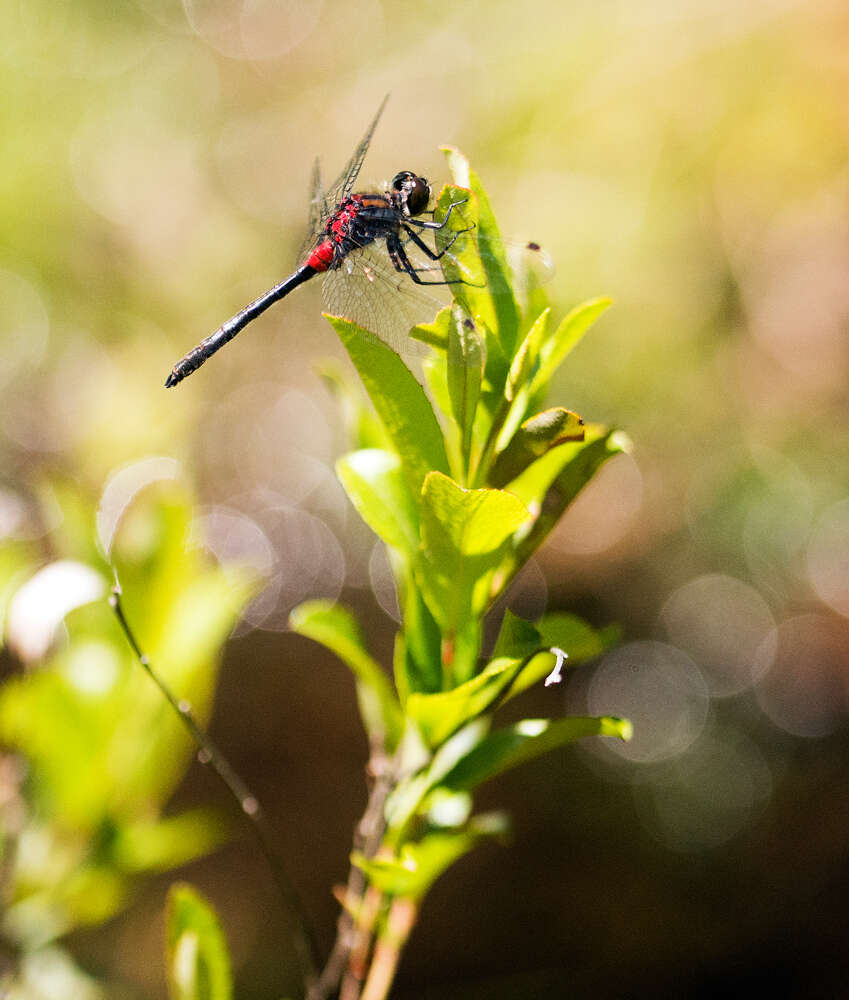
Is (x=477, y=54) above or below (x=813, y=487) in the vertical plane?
above

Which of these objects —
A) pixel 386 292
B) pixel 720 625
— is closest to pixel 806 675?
pixel 720 625

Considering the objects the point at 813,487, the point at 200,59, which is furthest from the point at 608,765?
the point at 200,59

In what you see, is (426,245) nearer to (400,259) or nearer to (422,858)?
(400,259)

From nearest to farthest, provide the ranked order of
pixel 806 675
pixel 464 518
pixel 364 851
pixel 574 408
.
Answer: pixel 464 518
pixel 364 851
pixel 806 675
pixel 574 408

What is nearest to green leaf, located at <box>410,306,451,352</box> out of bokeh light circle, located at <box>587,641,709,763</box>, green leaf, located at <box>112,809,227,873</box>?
green leaf, located at <box>112,809,227,873</box>

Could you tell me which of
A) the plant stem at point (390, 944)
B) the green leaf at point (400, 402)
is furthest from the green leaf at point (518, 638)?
the plant stem at point (390, 944)

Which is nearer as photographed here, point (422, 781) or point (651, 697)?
point (422, 781)

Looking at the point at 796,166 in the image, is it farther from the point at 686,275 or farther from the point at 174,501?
the point at 174,501

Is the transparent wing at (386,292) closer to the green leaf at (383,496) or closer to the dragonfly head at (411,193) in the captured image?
the dragonfly head at (411,193)
